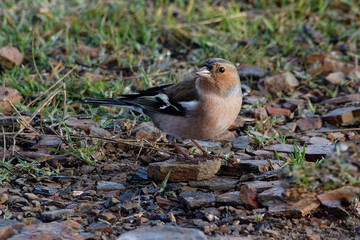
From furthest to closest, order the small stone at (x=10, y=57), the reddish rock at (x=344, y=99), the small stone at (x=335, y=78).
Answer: the small stone at (x=335, y=78) < the small stone at (x=10, y=57) < the reddish rock at (x=344, y=99)

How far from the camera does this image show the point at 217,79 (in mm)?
4434

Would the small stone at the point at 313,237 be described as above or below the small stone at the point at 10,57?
below

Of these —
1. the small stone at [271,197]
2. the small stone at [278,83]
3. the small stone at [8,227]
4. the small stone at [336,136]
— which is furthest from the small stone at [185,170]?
the small stone at [278,83]

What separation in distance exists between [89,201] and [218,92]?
4.52 feet

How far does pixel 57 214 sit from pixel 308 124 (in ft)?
9.06

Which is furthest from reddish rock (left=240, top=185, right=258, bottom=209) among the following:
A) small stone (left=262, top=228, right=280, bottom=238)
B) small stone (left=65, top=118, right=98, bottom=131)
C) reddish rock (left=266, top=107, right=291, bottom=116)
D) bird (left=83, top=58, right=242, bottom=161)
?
reddish rock (left=266, top=107, right=291, bottom=116)

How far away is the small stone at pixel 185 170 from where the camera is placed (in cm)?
394

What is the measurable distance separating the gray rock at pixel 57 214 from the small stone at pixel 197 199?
2.41ft

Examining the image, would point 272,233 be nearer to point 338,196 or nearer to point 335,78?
point 338,196

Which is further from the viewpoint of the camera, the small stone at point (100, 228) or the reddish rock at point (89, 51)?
the reddish rock at point (89, 51)

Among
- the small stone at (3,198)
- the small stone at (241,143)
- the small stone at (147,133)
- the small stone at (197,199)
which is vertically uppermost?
the small stone at (3,198)

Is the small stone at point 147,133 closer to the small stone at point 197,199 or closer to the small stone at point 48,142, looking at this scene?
the small stone at point 48,142

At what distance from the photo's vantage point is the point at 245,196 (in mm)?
3590

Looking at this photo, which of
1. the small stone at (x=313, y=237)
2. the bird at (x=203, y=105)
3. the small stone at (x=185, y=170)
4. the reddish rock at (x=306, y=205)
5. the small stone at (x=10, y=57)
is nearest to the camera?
the small stone at (x=313, y=237)
